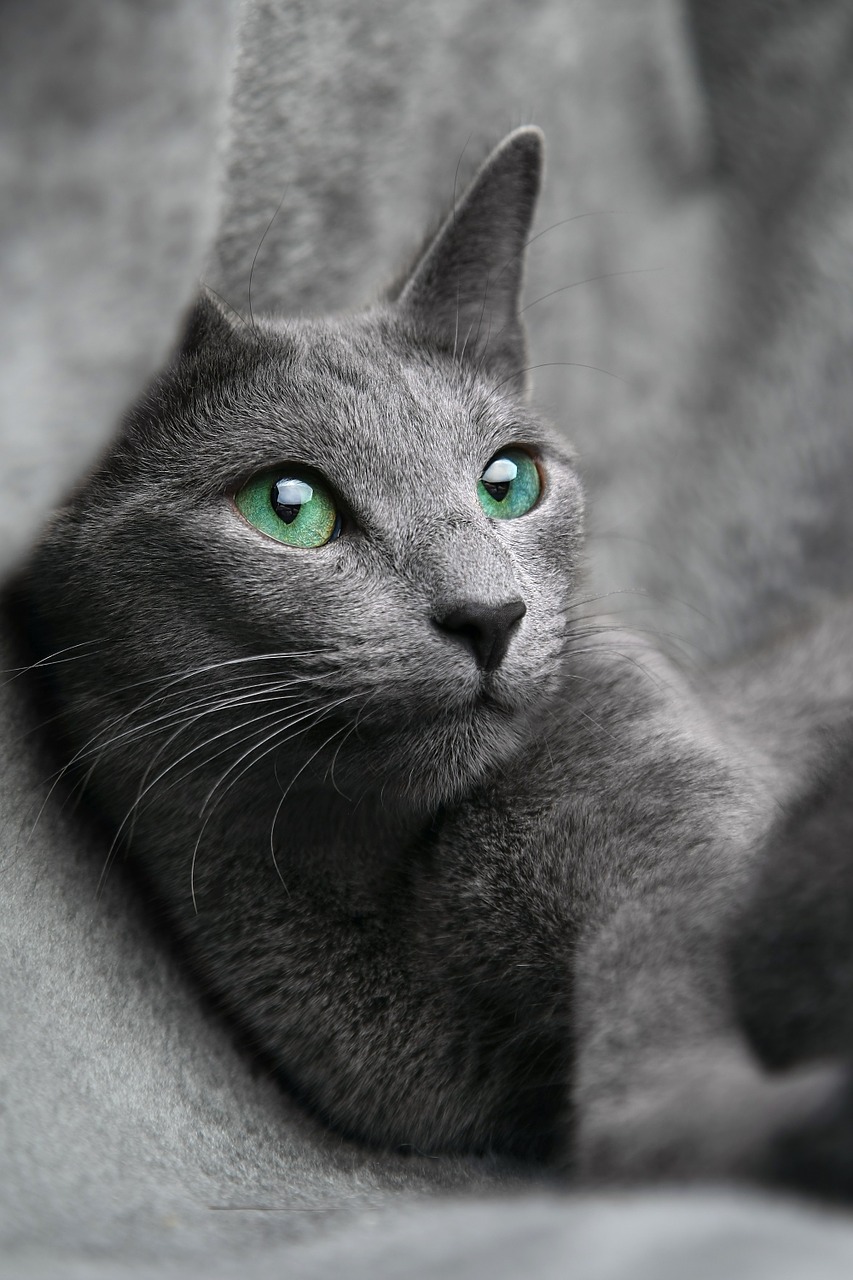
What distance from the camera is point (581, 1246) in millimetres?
611

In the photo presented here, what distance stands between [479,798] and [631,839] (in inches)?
4.8

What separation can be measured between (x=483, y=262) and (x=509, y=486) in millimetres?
271

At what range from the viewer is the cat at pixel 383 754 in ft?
2.61

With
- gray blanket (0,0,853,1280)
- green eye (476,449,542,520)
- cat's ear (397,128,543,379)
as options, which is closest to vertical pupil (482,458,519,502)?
green eye (476,449,542,520)

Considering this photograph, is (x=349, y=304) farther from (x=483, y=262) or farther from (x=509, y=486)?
(x=509, y=486)

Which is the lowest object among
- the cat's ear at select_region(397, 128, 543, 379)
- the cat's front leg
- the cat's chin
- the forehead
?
the cat's front leg

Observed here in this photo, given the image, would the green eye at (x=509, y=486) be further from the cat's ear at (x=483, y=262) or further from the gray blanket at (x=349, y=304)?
the gray blanket at (x=349, y=304)

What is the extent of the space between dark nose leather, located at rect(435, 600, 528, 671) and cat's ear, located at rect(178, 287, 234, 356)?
32 cm

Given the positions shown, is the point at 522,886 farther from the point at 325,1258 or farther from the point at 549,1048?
the point at 325,1258

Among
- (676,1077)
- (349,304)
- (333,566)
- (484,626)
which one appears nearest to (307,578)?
(333,566)

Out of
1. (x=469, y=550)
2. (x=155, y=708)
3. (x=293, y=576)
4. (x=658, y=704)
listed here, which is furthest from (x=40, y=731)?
(x=658, y=704)

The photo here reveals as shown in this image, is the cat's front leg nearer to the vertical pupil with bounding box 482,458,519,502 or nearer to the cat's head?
the cat's head

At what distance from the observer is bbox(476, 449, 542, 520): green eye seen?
954mm

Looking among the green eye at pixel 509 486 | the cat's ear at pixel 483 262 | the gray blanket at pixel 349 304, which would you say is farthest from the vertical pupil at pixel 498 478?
the gray blanket at pixel 349 304
